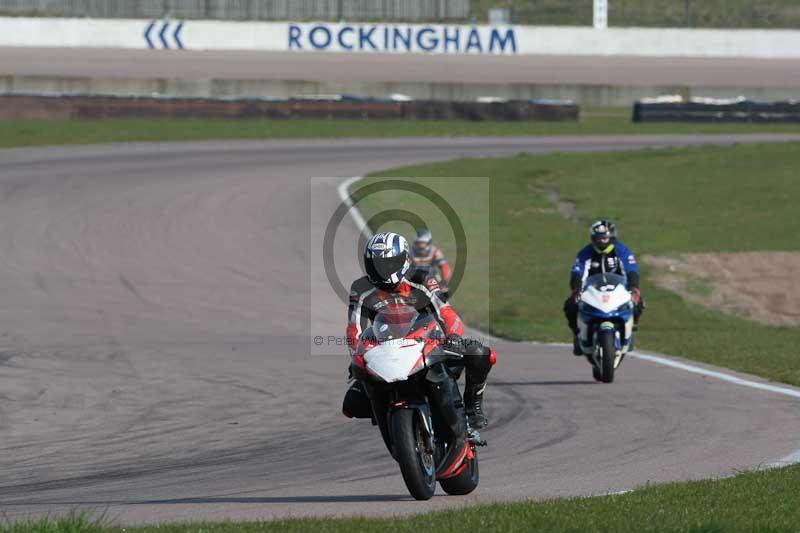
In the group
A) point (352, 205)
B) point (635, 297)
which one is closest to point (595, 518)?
point (635, 297)

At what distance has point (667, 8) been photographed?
6944cm

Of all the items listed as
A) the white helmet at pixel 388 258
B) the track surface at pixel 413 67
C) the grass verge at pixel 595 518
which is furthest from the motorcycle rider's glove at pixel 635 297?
the track surface at pixel 413 67

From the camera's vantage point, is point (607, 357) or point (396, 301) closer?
point (396, 301)

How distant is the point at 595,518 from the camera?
7.40 m

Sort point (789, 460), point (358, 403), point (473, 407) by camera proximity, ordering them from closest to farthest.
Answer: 1. point (358, 403)
2. point (473, 407)
3. point (789, 460)

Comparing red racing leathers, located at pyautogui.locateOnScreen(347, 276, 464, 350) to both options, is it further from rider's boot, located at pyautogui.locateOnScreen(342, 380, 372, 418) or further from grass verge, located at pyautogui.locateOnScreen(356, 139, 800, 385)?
grass verge, located at pyautogui.locateOnScreen(356, 139, 800, 385)

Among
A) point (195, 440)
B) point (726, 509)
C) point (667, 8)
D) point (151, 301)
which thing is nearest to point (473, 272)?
point (151, 301)

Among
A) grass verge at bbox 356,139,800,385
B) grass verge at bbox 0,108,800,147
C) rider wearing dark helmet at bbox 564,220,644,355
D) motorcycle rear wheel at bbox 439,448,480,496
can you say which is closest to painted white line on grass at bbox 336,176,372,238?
grass verge at bbox 356,139,800,385

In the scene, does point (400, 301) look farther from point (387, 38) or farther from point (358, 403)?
point (387, 38)

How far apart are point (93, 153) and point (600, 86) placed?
78.8 ft

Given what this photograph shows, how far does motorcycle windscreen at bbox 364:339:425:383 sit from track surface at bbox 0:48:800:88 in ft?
158

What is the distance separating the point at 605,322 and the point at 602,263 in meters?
1.15

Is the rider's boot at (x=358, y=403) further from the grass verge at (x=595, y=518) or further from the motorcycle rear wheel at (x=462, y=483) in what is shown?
the grass verge at (x=595, y=518)

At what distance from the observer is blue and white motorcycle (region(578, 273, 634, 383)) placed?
14.6 metres
